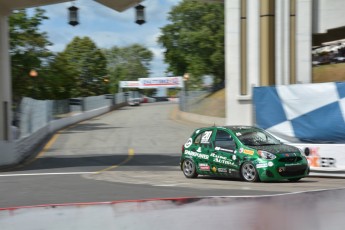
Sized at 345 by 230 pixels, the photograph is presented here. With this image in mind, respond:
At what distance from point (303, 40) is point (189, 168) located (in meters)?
7.48

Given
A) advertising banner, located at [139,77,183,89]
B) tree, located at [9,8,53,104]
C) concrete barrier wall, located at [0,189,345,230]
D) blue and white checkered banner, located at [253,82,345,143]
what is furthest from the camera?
advertising banner, located at [139,77,183,89]

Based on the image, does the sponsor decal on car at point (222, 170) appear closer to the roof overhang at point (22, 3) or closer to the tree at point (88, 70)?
the roof overhang at point (22, 3)

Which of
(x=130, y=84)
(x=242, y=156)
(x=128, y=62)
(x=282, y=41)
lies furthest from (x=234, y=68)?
(x=128, y=62)

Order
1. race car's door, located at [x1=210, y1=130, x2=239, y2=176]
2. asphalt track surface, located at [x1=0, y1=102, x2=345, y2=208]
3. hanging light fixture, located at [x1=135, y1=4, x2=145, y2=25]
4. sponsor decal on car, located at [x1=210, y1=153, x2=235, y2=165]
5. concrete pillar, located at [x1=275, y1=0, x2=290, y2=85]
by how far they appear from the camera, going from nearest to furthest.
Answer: asphalt track surface, located at [x1=0, y1=102, x2=345, y2=208]
race car's door, located at [x1=210, y1=130, x2=239, y2=176]
sponsor decal on car, located at [x1=210, y1=153, x2=235, y2=165]
concrete pillar, located at [x1=275, y1=0, x2=290, y2=85]
hanging light fixture, located at [x1=135, y1=4, x2=145, y2=25]

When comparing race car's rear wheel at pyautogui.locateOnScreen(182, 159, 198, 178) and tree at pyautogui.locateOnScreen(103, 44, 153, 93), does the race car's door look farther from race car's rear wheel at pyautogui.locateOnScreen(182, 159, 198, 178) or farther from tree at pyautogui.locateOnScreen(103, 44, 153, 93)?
tree at pyautogui.locateOnScreen(103, 44, 153, 93)

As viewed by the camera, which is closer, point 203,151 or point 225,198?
point 225,198

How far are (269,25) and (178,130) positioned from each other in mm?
18122

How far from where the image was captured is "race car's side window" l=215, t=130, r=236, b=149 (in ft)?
46.5

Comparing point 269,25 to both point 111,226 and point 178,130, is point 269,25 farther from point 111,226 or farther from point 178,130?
point 178,130

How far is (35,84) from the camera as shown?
1559 inches

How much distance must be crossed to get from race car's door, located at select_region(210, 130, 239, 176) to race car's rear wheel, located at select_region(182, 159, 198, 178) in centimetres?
82

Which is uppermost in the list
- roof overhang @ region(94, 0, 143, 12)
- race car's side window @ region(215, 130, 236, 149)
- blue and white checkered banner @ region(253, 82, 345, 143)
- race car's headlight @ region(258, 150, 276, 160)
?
roof overhang @ region(94, 0, 143, 12)

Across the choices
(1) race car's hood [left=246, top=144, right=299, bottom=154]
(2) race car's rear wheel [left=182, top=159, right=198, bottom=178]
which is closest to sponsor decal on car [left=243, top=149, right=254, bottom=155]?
(1) race car's hood [left=246, top=144, right=299, bottom=154]

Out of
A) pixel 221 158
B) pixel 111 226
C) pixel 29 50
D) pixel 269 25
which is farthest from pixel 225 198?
pixel 29 50
